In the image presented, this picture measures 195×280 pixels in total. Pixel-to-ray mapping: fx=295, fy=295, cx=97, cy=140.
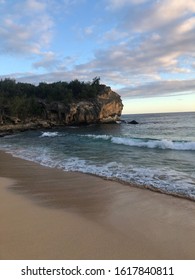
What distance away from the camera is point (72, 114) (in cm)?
6438

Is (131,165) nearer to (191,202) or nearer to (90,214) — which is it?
(191,202)

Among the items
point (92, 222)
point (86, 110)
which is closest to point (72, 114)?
point (86, 110)

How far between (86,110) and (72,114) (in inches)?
142

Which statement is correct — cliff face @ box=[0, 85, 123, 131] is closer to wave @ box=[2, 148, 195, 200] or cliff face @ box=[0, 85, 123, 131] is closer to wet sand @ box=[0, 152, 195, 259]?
wave @ box=[2, 148, 195, 200]

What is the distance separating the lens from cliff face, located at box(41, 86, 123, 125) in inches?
2501

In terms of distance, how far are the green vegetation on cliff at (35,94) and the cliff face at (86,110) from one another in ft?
5.34

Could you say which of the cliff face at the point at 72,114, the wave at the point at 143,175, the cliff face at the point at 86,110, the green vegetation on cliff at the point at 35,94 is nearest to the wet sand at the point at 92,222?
the wave at the point at 143,175

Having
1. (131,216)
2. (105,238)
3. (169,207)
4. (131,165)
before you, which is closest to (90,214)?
(131,216)

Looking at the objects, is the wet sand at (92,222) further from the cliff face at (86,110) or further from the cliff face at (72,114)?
the cliff face at (86,110)

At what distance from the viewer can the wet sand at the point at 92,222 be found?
14.0ft

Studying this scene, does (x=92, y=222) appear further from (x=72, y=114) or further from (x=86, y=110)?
(x=86, y=110)

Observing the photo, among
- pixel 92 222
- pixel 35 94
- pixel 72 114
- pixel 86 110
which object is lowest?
pixel 92 222
